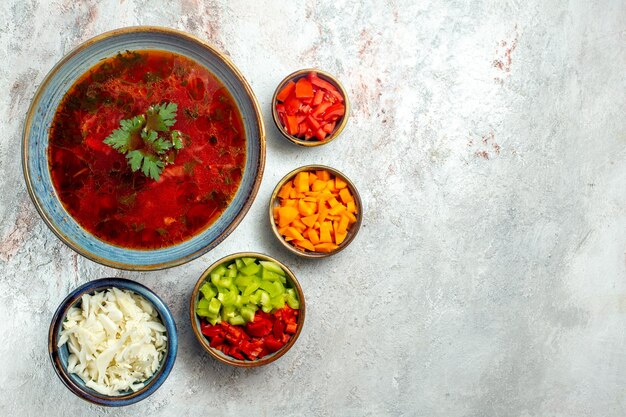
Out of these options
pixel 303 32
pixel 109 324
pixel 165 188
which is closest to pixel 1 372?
pixel 109 324

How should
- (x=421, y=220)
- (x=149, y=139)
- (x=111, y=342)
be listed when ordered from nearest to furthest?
(x=149, y=139), (x=111, y=342), (x=421, y=220)

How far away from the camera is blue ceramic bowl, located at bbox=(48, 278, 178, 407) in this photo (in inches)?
103

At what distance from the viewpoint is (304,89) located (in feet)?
9.23

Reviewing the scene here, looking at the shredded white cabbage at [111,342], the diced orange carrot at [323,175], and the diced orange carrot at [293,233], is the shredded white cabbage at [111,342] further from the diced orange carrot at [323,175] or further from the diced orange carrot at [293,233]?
the diced orange carrot at [323,175]

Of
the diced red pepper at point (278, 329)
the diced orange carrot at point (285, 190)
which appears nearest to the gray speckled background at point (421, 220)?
the diced orange carrot at point (285, 190)

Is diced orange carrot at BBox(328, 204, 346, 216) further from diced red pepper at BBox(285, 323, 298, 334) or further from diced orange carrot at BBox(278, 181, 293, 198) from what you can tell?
diced red pepper at BBox(285, 323, 298, 334)

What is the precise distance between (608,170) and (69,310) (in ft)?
8.04

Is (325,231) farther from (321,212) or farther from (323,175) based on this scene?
(323,175)

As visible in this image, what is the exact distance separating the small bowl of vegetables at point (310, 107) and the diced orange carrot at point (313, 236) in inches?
14.4

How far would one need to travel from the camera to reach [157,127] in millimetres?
2504

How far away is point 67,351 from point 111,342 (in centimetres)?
19

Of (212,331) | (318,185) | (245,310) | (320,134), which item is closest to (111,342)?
(212,331)

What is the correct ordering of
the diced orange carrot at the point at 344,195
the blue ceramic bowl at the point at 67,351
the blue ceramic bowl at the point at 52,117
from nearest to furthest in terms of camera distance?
the blue ceramic bowl at the point at 52,117 < the blue ceramic bowl at the point at 67,351 < the diced orange carrot at the point at 344,195

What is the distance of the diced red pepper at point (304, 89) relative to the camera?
281 centimetres
